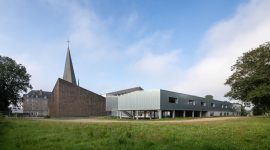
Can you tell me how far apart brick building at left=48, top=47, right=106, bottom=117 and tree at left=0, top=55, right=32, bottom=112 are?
435 inches

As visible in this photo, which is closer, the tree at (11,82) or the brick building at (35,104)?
the tree at (11,82)

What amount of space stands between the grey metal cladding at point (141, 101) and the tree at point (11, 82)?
2847 centimetres

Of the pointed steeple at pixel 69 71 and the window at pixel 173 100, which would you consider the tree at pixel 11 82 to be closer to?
the pointed steeple at pixel 69 71

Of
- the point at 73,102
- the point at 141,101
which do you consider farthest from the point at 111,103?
the point at 141,101

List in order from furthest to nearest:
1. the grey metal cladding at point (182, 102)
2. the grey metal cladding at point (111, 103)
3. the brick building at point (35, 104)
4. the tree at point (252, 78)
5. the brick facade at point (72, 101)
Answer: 1. the brick building at point (35, 104)
2. the grey metal cladding at point (111, 103)
3. the brick facade at point (72, 101)
4. the grey metal cladding at point (182, 102)
5. the tree at point (252, 78)

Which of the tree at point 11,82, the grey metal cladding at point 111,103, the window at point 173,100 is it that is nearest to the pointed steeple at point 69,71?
the grey metal cladding at point 111,103

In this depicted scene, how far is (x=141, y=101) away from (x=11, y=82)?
120 feet

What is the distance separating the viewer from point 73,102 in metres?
96.7

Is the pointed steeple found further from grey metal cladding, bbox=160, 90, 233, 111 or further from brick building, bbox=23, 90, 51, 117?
brick building, bbox=23, 90, 51, 117

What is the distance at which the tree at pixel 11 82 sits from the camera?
80.2m

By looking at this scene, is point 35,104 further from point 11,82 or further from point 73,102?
point 11,82

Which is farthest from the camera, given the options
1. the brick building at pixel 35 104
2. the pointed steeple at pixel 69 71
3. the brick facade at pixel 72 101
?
the brick building at pixel 35 104

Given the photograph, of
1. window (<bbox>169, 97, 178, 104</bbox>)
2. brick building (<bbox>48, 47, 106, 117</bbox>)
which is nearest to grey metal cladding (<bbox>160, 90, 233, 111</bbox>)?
window (<bbox>169, 97, 178, 104</bbox>)

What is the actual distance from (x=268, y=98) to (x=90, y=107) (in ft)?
205
